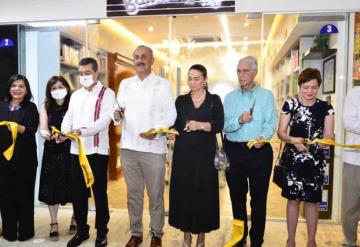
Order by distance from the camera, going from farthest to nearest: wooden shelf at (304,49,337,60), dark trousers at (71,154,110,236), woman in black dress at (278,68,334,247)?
wooden shelf at (304,49,337,60) → dark trousers at (71,154,110,236) → woman in black dress at (278,68,334,247)

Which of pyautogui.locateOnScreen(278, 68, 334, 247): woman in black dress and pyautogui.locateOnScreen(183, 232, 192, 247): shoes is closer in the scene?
pyautogui.locateOnScreen(278, 68, 334, 247): woman in black dress

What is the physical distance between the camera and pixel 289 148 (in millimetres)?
2854

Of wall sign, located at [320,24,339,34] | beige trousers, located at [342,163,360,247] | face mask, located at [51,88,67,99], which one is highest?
wall sign, located at [320,24,339,34]

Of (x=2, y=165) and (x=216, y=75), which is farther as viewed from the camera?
(x=216, y=75)

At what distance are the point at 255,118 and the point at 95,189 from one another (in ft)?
4.80

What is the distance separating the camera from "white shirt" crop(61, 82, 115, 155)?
3113mm

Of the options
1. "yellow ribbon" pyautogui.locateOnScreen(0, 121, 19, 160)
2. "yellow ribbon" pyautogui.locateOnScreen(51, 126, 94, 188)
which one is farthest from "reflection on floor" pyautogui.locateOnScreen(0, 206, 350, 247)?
"yellow ribbon" pyautogui.locateOnScreen(0, 121, 19, 160)

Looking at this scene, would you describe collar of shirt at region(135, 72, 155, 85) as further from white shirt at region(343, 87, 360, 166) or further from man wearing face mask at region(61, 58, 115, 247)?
white shirt at region(343, 87, 360, 166)

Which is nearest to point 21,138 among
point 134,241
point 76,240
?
point 76,240

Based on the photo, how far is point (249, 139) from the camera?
293cm

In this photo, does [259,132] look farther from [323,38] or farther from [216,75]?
[323,38]

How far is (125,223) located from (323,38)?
9.70 ft

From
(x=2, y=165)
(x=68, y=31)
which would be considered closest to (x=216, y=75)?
(x=68, y=31)

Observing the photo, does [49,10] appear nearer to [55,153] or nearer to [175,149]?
[55,153]
